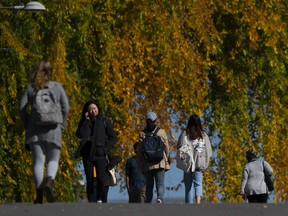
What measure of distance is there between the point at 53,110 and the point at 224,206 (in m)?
2.34

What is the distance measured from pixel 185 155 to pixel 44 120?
564cm

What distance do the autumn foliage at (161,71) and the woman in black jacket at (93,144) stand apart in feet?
24.3

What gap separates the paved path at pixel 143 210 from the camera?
17156mm

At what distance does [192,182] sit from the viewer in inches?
972

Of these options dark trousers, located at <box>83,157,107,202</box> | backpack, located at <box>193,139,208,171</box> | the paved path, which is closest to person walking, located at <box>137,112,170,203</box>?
backpack, located at <box>193,139,208,171</box>

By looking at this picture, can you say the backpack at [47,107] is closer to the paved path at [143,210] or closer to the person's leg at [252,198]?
the paved path at [143,210]

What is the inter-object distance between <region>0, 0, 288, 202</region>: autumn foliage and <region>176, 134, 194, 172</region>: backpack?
20.4 ft

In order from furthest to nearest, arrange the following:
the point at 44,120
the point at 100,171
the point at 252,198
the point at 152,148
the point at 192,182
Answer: the point at 252,198 < the point at 152,148 < the point at 192,182 < the point at 100,171 < the point at 44,120

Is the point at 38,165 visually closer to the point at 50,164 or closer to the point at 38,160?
the point at 38,160

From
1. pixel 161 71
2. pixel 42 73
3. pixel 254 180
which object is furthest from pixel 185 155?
pixel 161 71

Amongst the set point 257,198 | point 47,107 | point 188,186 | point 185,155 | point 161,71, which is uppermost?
point 161,71

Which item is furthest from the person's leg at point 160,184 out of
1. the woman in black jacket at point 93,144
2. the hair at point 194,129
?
the woman in black jacket at point 93,144

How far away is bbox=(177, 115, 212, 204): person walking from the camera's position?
2420 centimetres

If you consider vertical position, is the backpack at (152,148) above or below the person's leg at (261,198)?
above
